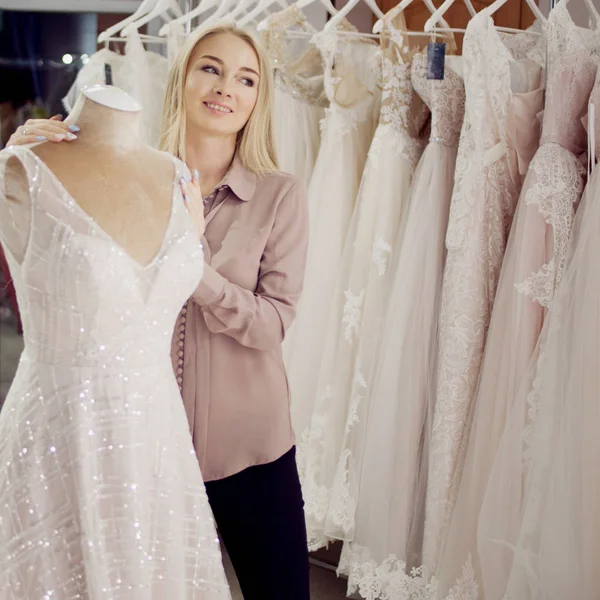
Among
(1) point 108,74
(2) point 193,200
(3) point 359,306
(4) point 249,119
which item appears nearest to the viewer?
(2) point 193,200

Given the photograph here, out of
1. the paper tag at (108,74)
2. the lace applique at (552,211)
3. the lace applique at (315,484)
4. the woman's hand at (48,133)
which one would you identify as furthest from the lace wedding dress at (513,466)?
the paper tag at (108,74)

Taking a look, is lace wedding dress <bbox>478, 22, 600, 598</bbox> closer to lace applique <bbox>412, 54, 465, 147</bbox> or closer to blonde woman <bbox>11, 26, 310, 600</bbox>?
lace applique <bbox>412, 54, 465, 147</bbox>

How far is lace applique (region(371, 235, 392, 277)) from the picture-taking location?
196 cm

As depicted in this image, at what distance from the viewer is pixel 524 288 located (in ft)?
5.48

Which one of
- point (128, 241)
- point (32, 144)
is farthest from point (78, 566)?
point (32, 144)

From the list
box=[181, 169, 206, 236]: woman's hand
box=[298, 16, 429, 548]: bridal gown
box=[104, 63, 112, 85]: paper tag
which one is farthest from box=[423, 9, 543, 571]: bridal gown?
box=[104, 63, 112, 85]: paper tag

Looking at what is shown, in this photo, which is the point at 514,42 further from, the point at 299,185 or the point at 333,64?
the point at 299,185

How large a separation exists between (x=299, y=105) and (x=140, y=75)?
1.81 ft

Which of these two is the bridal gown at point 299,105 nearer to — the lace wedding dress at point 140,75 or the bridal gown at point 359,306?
the bridal gown at point 359,306

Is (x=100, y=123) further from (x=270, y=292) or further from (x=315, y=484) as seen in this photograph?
(x=315, y=484)

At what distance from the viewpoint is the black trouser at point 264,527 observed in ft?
4.54

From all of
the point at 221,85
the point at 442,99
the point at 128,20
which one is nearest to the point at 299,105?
the point at 442,99

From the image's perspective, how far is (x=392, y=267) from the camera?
1.96 meters

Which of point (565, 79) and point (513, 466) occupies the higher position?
point (565, 79)
